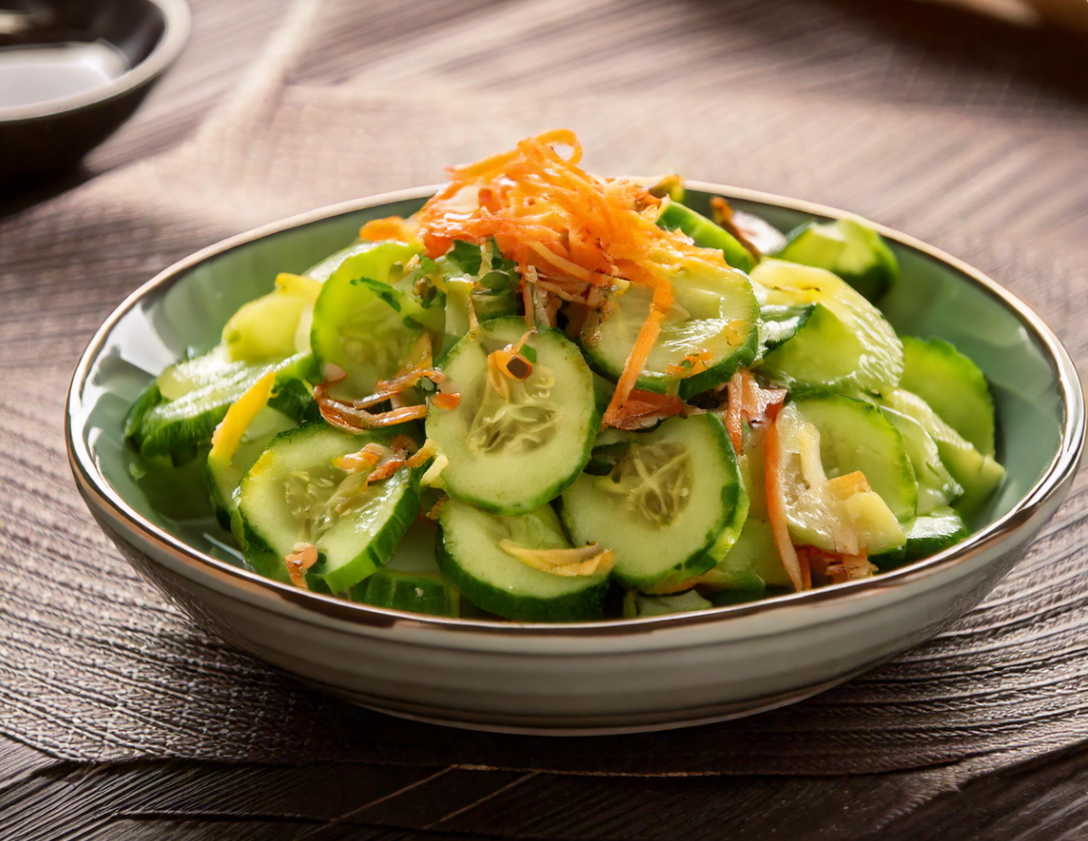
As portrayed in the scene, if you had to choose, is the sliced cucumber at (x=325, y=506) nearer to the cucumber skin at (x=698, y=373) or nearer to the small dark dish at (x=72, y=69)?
the cucumber skin at (x=698, y=373)

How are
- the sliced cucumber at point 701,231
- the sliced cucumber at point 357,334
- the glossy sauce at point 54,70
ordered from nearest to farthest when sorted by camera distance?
the sliced cucumber at point 357,334
the sliced cucumber at point 701,231
the glossy sauce at point 54,70

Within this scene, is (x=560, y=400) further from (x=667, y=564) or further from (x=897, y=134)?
(x=897, y=134)

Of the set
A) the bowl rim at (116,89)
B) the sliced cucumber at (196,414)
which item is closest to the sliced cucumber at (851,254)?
the sliced cucumber at (196,414)

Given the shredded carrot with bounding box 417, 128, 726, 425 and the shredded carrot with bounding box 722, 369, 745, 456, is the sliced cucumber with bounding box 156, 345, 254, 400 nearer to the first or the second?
the shredded carrot with bounding box 417, 128, 726, 425

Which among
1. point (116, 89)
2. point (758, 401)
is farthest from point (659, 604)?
point (116, 89)

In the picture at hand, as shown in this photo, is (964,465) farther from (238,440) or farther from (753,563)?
(238,440)

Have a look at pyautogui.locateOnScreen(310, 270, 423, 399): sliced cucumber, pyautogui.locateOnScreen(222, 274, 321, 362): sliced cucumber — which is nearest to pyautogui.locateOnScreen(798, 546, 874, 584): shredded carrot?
pyautogui.locateOnScreen(310, 270, 423, 399): sliced cucumber
